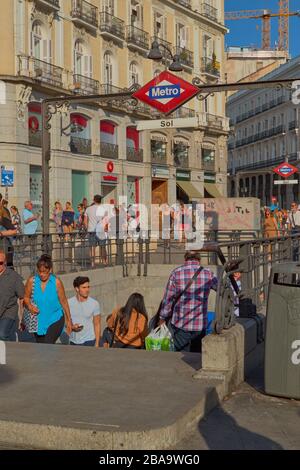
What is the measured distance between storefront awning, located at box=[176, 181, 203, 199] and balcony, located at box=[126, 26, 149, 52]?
8.70 m

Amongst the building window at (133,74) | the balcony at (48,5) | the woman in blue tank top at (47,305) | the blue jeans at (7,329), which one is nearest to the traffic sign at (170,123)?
the woman in blue tank top at (47,305)

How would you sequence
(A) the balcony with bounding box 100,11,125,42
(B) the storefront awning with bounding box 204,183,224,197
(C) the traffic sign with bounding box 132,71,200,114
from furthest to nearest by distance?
(B) the storefront awning with bounding box 204,183,224,197 → (A) the balcony with bounding box 100,11,125,42 → (C) the traffic sign with bounding box 132,71,200,114

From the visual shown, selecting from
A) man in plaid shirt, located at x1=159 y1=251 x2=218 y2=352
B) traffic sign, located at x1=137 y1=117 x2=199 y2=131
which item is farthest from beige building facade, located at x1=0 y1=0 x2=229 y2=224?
man in plaid shirt, located at x1=159 y1=251 x2=218 y2=352

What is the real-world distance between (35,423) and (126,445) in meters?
0.70

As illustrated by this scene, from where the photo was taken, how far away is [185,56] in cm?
4400

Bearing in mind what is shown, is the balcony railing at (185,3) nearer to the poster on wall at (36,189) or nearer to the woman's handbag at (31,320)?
the poster on wall at (36,189)

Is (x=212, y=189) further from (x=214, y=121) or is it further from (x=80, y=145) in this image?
(x=80, y=145)

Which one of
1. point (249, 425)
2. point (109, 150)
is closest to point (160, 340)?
point (249, 425)

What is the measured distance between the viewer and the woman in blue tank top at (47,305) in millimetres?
9227

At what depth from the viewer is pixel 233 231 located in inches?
848

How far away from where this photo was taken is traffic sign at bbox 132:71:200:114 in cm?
1523

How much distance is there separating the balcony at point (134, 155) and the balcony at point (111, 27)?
5.93m

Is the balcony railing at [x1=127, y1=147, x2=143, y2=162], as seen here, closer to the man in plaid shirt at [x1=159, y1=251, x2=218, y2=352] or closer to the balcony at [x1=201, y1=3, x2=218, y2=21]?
the balcony at [x1=201, y1=3, x2=218, y2=21]

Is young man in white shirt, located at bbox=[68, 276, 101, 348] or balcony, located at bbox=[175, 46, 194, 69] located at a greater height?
balcony, located at bbox=[175, 46, 194, 69]
